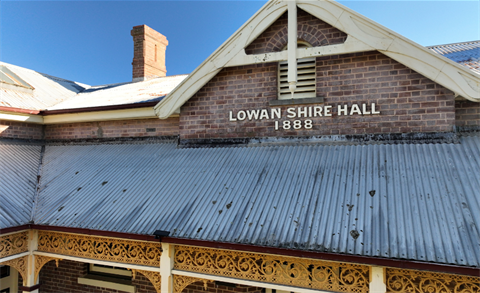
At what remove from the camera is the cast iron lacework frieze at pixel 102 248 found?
6.08 m

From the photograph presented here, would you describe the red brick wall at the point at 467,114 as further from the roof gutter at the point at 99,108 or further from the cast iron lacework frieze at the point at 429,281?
the roof gutter at the point at 99,108

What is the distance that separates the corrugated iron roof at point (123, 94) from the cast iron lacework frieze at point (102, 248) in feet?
14.0

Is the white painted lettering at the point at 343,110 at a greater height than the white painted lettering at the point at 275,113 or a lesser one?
lesser

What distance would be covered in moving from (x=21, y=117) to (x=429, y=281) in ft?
35.8

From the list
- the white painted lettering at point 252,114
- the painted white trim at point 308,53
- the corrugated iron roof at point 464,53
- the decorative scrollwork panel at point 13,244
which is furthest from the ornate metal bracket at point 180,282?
the corrugated iron roof at point 464,53

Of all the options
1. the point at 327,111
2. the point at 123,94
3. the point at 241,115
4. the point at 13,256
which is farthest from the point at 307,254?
the point at 123,94

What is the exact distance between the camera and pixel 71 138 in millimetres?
10125

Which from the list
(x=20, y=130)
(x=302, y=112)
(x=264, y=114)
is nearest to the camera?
(x=302, y=112)

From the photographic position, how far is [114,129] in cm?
957

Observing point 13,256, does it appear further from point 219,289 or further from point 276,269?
point 276,269

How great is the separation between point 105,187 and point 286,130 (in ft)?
14.4

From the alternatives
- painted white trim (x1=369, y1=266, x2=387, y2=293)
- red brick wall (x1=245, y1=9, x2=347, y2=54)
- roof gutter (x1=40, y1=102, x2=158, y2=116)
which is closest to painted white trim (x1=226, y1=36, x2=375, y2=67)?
red brick wall (x1=245, y1=9, x2=347, y2=54)

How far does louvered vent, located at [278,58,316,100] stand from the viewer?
7.32 m

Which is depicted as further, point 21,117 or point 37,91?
point 37,91
